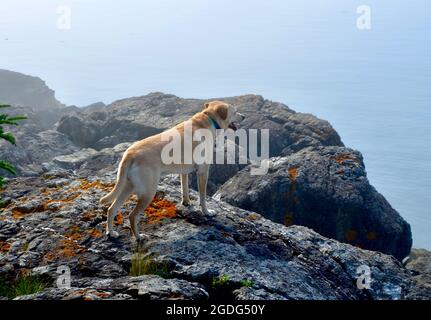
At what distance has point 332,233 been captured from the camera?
15414 millimetres

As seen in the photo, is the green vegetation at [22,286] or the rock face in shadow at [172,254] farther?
the rock face in shadow at [172,254]

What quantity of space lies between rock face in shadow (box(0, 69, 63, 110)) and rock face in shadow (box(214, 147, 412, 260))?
294ft

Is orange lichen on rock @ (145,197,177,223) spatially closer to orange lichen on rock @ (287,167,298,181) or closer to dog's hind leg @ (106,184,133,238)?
dog's hind leg @ (106,184,133,238)

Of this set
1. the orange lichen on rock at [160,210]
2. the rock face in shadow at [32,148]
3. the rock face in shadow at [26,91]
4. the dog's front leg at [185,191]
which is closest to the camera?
the orange lichen on rock at [160,210]

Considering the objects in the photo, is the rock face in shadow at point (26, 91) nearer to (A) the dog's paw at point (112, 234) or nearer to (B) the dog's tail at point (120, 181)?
(B) the dog's tail at point (120, 181)

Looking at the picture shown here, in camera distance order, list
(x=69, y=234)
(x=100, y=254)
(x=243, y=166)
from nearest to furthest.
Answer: (x=100, y=254)
(x=69, y=234)
(x=243, y=166)

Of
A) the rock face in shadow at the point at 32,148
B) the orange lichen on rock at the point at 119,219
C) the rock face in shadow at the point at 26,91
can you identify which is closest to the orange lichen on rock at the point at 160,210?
the orange lichen on rock at the point at 119,219

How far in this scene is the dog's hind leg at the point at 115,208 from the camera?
9.27 meters

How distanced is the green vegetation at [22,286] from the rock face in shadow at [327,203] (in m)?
8.08

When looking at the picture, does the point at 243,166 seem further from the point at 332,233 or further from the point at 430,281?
the point at 430,281

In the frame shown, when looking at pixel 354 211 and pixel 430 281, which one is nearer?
pixel 430 281

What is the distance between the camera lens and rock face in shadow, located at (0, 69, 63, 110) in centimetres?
9956
